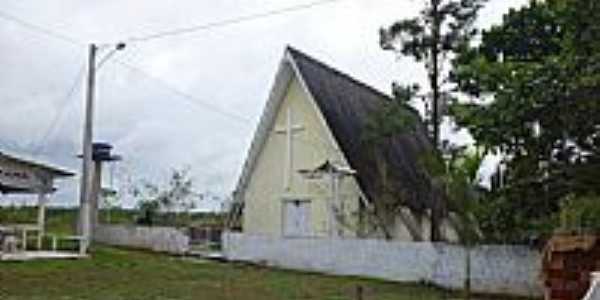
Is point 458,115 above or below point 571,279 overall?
above

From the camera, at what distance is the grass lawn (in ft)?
57.0

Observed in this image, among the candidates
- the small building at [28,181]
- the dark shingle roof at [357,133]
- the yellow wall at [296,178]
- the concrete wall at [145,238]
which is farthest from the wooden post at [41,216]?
the dark shingle roof at [357,133]

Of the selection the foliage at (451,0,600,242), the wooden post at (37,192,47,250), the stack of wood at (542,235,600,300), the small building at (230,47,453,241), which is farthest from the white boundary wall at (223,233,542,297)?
the stack of wood at (542,235,600,300)

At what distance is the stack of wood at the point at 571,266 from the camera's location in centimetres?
938

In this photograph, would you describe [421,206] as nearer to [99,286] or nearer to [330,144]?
[330,144]

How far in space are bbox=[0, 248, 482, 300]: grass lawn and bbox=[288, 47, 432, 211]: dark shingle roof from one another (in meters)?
5.66

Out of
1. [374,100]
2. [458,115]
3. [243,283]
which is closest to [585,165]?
[458,115]

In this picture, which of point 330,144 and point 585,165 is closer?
point 585,165

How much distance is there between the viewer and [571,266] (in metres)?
9.50

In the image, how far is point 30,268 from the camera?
21656mm

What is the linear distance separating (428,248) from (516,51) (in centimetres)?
601

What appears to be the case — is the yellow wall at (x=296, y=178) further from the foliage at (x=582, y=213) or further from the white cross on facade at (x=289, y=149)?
the foliage at (x=582, y=213)

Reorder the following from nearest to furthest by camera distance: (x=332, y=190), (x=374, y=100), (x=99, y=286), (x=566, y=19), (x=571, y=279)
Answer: (x=571, y=279) → (x=99, y=286) → (x=566, y=19) → (x=332, y=190) → (x=374, y=100)

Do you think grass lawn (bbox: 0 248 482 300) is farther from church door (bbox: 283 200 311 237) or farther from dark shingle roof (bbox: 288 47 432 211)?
dark shingle roof (bbox: 288 47 432 211)
